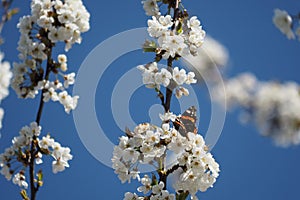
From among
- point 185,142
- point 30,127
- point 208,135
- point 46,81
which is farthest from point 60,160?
point 208,135

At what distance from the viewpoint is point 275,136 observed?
258 centimetres

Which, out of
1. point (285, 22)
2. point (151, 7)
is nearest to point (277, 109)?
point (285, 22)

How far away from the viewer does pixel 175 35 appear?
4605mm

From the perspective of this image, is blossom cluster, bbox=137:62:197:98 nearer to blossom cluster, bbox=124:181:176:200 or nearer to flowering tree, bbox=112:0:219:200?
flowering tree, bbox=112:0:219:200

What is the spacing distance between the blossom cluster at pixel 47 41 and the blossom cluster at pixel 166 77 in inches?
30.7

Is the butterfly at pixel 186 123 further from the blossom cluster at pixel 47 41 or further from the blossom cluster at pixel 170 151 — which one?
the blossom cluster at pixel 47 41

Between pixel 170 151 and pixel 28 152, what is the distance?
125 cm

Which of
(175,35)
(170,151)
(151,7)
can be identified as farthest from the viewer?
(151,7)

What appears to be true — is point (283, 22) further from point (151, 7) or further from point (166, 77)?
point (151, 7)

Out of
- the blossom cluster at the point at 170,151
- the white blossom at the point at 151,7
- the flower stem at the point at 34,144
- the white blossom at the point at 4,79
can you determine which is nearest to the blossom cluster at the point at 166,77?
the blossom cluster at the point at 170,151

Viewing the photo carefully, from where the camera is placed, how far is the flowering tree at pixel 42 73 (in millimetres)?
3684

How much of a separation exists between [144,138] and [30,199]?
1123 millimetres

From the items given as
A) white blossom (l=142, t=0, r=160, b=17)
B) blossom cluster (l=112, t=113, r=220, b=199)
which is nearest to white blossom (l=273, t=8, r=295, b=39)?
blossom cluster (l=112, t=113, r=220, b=199)

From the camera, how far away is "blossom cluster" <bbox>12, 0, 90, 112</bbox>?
3789 mm
